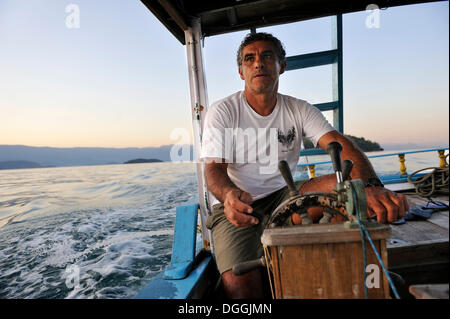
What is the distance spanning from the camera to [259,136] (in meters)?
1.65

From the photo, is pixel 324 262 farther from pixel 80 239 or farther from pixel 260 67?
pixel 80 239

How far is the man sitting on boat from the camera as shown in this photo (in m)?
1.37

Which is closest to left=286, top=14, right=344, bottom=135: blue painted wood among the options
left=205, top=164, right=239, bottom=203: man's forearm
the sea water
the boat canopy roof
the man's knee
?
the boat canopy roof

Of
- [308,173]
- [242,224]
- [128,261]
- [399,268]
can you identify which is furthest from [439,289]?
[128,261]

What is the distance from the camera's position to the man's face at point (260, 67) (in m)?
1.66

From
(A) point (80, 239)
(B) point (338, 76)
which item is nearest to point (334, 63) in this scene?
(B) point (338, 76)

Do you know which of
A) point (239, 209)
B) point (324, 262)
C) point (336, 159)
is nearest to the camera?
point (324, 262)

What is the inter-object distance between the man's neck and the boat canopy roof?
98 cm

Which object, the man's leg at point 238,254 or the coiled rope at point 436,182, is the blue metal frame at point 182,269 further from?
the coiled rope at point 436,182

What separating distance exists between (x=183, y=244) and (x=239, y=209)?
1202 millimetres

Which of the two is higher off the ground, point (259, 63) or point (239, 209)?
point (259, 63)

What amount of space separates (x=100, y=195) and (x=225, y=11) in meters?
8.29
